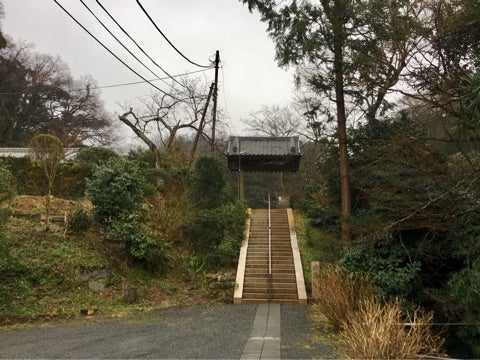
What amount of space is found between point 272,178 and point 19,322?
25.2 metres

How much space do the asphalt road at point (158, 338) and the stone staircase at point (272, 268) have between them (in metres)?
1.68

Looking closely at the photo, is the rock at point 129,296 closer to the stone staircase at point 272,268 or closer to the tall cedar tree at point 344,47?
the stone staircase at point 272,268

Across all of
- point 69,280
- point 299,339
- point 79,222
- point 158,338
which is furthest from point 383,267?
point 79,222

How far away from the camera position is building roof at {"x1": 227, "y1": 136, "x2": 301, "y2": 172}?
2033 cm

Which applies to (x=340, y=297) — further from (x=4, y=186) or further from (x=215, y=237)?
(x=4, y=186)

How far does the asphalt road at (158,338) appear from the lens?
22.0 feet

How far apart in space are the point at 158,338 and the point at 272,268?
21.5ft

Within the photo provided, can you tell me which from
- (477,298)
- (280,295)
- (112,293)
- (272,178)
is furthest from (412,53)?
(272,178)

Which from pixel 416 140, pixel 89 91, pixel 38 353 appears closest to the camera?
pixel 38 353

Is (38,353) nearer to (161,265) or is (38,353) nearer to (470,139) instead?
(161,265)

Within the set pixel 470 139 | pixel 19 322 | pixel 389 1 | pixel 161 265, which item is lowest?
pixel 19 322

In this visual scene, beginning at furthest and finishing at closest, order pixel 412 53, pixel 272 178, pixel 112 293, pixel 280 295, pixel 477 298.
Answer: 1. pixel 272 178
2. pixel 280 295
3. pixel 112 293
4. pixel 412 53
5. pixel 477 298

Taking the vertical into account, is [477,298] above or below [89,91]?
below

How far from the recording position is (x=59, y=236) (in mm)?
12453
